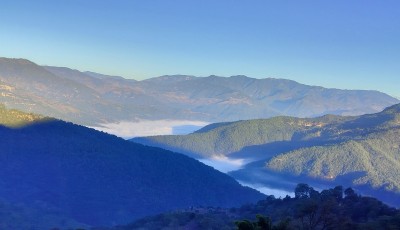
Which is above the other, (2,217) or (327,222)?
(327,222)

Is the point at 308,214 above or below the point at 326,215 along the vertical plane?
below

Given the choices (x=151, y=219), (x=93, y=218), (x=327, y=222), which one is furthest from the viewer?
(x=93, y=218)

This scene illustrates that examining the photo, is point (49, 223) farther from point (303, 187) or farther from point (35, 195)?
point (303, 187)

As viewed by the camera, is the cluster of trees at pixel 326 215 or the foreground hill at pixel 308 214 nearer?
the cluster of trees at pixel 326 215

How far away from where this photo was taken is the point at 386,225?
218ft

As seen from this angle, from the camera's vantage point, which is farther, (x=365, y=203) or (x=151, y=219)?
(x=151, y=219)

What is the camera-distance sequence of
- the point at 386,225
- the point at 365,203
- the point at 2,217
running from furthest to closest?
the point at 2,217
the point at 365,203
the point at 386,225

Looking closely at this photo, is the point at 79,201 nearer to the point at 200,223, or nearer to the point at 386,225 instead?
the point at 200,223

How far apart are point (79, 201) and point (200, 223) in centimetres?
7796

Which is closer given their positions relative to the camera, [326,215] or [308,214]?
[326,215]

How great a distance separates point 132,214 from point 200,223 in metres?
67.5

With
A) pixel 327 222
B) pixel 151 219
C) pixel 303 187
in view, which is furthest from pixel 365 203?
pixel 151 219

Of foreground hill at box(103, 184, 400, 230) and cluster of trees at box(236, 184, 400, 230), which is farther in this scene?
foreground hill at box(103, 184, 400, 230)

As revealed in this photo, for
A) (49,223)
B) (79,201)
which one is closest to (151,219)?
(49,223)
